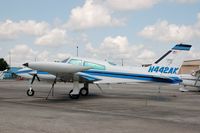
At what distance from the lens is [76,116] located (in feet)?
36.4

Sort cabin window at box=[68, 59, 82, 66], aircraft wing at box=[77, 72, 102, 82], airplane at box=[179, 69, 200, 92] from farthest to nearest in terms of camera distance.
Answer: airplane at box=[179, 69, 200, 92], cabin window at box=[68, 59, 82, 66], aircraft wing at box=[77, 72, 102, 82]

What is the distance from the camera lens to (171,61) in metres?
19.6

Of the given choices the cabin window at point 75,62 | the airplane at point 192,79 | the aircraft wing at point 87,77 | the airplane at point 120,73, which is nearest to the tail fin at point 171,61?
the airplane at point 120,73

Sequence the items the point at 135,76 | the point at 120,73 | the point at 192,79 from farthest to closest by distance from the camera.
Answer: the point at 192,79 → the point at 120,73 → the point at 135,76

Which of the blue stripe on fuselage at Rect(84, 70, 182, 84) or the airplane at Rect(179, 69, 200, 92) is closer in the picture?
the blue stripe on fuselage at Rect(84, 70, 182, 84)

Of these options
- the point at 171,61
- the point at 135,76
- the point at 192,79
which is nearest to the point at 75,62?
the point at 135,76

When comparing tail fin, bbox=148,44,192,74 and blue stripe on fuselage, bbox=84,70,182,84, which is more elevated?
tail fin, bbox=148,44,192,74

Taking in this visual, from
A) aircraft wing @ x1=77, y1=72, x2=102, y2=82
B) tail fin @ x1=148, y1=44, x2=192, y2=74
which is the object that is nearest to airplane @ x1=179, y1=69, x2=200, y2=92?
tail fin @ x1=148, y1=44, x2=192, y2=74

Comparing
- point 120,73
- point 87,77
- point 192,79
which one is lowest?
point 192,79

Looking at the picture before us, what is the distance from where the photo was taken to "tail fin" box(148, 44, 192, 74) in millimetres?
19203

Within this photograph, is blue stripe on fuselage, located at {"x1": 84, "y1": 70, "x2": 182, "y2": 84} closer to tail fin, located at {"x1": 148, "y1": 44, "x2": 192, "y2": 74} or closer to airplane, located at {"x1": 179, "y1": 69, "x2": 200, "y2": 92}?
tail fin, located at {"x1": 148, "y1": 44, "x2": 192, "y2": 74}

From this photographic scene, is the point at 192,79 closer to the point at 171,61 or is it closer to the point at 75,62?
the point at 171,61

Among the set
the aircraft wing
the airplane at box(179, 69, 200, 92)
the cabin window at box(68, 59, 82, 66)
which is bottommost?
the airplane at box(179, 69, 200, 92)

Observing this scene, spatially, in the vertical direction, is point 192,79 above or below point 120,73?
below
